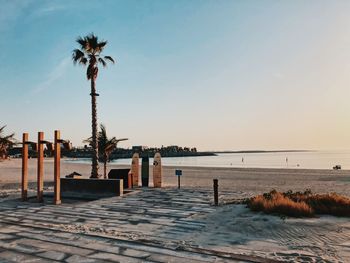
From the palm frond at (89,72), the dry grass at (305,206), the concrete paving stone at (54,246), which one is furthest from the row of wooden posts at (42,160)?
the palm frond at (89,72)

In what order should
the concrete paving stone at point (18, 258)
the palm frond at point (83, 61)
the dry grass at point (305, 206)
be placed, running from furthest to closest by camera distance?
the palm frond at point (83, 61), the dry grass at point (305, 206), the concrete paving stone at point (18, 258)

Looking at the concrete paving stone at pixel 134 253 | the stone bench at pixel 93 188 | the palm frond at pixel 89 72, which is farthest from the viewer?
the palm frond at pixel 89 72

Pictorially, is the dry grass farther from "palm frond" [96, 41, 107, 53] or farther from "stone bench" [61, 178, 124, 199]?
"palm frond" [96, 41, 107, 53]

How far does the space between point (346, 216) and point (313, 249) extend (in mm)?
3653

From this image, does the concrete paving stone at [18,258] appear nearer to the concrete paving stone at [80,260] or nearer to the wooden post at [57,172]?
the concrete paving stone at [80,260]

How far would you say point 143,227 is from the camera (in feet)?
28.3

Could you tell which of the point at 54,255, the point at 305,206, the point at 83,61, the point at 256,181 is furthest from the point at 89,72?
the point at 54,255

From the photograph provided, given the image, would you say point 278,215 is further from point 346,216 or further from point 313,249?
point 313,249

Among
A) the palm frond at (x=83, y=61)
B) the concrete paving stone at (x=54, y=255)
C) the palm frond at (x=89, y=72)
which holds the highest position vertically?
the palm frond at (x=83, y=61)

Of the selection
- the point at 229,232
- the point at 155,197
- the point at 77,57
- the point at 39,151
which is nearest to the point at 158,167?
the point at 155,197

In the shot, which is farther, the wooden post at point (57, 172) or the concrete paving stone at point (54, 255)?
the wooden post at point (57, 172)

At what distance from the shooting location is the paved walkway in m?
6.25

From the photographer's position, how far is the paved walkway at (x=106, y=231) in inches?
246

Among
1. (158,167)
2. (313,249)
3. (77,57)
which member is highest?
(77,57)
